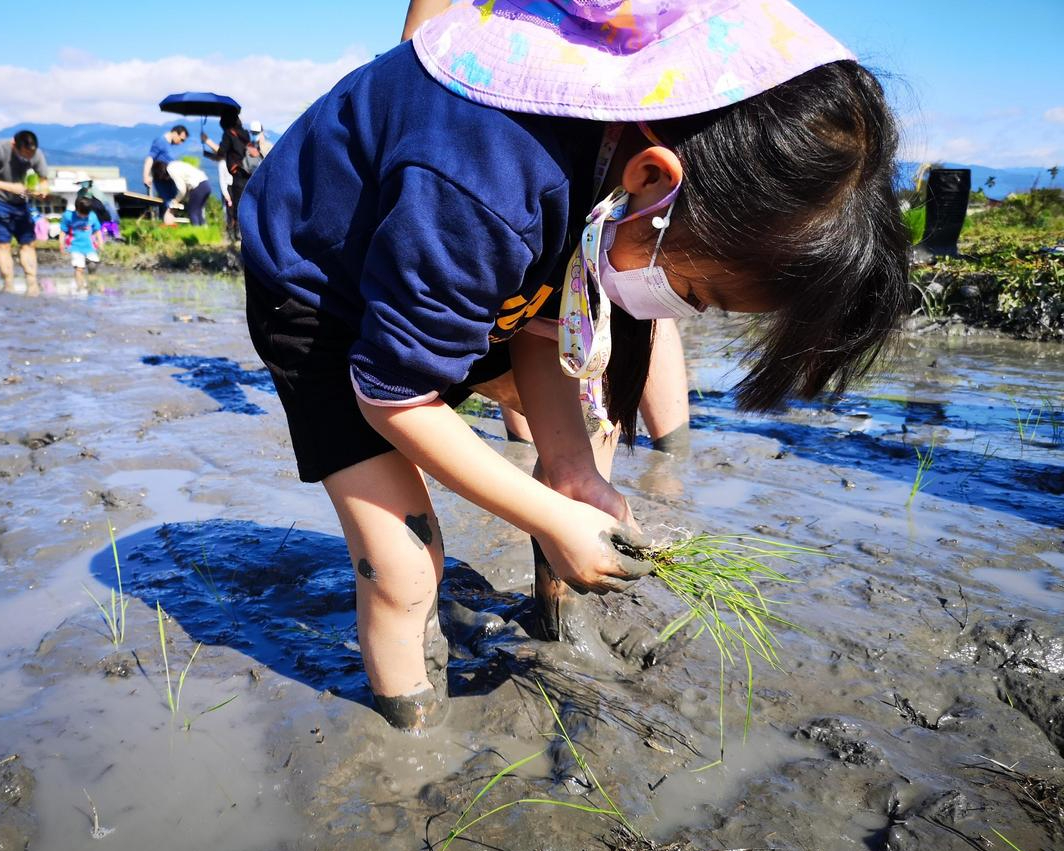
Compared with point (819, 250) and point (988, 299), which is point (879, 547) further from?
point (988, 299)

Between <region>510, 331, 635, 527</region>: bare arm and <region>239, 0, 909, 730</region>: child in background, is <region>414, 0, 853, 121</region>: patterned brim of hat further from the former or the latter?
<region>510, 331, 635, 527</region>: bare arm

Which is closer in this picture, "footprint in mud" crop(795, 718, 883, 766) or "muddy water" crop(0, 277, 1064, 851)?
"muddy water" crop(0, 277, 1064, 851)

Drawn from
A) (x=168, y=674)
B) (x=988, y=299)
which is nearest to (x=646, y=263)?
(x=168, y=674)

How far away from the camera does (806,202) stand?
4.18 feet

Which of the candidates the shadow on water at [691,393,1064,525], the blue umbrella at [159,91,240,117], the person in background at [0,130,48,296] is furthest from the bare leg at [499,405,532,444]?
the blue umbrella at [159,91,240,117]

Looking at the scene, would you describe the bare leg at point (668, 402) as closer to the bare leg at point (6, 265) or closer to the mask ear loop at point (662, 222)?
the mask ear loop at point (662, 222)

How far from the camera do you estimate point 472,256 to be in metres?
1.29

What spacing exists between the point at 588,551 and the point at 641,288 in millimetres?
477

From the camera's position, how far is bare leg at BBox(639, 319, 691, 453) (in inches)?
131

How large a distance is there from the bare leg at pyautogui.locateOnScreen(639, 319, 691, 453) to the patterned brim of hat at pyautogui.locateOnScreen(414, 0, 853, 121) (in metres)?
2.04

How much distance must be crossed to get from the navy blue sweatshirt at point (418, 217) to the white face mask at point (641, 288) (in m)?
0.08

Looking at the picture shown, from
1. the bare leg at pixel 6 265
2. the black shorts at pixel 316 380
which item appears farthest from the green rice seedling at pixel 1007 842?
the bare leg at pixel 6 265

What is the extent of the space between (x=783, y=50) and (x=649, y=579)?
1.51 meters

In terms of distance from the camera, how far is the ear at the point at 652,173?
1.27 m
